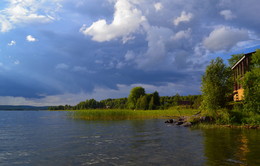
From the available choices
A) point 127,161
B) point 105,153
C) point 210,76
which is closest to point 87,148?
point 105,153

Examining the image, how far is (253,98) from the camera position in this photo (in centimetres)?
3356

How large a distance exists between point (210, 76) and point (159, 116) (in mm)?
20450

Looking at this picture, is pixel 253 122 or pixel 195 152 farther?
pixel 253 122

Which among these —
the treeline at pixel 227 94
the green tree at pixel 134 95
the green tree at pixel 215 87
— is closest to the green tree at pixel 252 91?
the treeline at pixel 227 94

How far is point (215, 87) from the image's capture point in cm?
3859

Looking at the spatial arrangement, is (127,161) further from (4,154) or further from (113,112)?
(113,112)

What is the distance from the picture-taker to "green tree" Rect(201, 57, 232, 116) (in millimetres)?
37656

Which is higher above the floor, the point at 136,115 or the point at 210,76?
the point at 210,76

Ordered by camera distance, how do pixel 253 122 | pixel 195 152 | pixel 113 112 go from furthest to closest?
pixel 113 112
pixel 253 122
pixel 195 152

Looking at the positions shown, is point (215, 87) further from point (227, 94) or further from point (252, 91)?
point (252, 91)

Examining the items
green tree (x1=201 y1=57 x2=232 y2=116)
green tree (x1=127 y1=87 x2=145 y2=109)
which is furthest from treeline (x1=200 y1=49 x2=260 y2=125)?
green tree (x1=127 y1=87 x2=145 y2=109)

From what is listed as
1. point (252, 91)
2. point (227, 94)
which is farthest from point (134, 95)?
point (252, 91)


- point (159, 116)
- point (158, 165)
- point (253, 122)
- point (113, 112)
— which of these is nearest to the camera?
point (158, 165)

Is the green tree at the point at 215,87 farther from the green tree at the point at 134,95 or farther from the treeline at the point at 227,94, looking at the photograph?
the green tree at the point at 134,95
